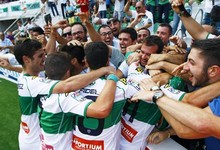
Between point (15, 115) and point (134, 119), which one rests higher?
point (134, 119)

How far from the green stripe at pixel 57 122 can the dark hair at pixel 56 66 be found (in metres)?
0.37

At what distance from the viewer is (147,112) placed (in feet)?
7.89

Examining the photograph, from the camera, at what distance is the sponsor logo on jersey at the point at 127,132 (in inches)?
96.8

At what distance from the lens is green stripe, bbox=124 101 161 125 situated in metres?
2.39

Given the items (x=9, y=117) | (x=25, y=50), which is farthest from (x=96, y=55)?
(x=9, y=117)

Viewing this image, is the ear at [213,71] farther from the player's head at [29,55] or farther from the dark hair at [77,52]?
Result: the player's head at [29,55]

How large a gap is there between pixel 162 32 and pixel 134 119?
2.29 meters

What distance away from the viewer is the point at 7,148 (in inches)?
173

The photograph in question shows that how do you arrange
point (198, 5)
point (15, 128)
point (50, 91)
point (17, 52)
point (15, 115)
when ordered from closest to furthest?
point (50, 91)
point (17, 52)
point (15, 128)
point (15, 115)
point (198, 5)

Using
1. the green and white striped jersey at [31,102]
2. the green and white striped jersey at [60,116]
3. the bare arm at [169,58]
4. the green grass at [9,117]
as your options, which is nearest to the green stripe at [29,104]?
the green and white striped jersey at [31,102]

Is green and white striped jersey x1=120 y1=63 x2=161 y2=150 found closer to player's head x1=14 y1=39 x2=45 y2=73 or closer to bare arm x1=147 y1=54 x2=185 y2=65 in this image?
bare arm x1=147 y1=54 x2=185 y2=65

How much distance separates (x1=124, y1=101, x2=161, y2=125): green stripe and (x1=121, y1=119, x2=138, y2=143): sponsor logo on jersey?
14cm

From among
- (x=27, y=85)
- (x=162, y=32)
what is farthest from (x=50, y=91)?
(x=162, y=32)

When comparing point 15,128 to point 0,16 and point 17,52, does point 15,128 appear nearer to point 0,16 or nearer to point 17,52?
point 17,52
